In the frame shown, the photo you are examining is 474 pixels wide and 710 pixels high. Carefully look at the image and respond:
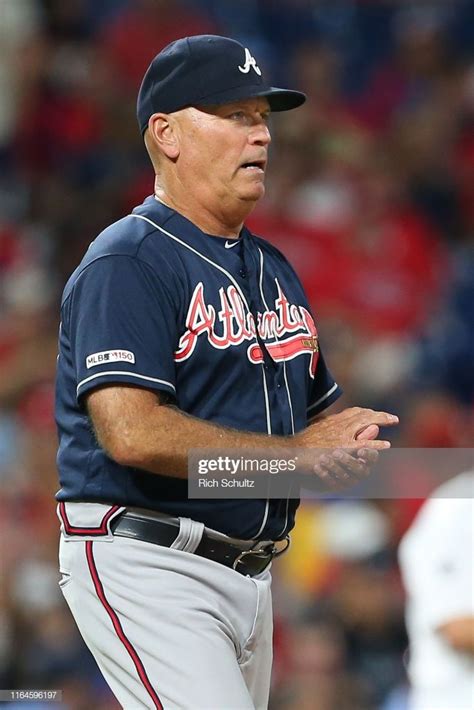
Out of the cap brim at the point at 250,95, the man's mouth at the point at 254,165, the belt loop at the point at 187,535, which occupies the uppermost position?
the cap brim at the point at 250,95

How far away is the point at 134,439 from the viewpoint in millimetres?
2080

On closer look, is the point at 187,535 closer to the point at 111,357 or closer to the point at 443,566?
the point at 111,357

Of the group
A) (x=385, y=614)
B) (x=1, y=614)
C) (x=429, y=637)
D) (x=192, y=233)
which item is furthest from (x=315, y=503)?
(x=192, y=233)

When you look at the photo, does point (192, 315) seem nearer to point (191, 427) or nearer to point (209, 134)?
point (191, 427)

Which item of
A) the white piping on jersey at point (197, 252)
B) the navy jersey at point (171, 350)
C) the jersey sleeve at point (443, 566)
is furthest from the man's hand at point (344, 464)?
the jersey sleeve at point (443, 566)

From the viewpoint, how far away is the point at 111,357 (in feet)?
6.93

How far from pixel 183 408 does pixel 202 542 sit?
256 mm

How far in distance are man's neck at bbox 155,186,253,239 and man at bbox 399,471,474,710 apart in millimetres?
862

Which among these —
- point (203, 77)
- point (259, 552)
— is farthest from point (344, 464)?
point (203, 77)

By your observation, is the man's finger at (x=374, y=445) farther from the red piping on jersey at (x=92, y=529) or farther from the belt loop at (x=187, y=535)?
the red piping on jersey at (x=92, y=529)

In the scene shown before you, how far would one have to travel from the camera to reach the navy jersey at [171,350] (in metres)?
2.15

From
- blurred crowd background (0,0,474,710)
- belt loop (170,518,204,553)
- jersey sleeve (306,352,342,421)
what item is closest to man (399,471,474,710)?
jersey sleeve (306,352,342,421)

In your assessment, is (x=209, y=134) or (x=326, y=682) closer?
(x=209, y=134)

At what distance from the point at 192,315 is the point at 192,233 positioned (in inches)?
8.5
